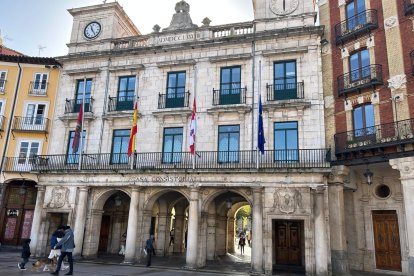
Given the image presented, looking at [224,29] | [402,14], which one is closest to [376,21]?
[402,14]

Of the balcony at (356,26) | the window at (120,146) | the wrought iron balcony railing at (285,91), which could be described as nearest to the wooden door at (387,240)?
the wrought iron balcony railing at (285,91)

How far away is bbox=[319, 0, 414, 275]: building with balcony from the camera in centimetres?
1590

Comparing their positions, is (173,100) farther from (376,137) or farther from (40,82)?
(376,137)

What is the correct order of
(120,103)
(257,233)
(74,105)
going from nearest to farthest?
(257,233), (120,103), (74,105)

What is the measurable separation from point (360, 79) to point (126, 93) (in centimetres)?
1342

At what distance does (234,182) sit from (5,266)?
10819 mm

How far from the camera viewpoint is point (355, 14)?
18.6 metres

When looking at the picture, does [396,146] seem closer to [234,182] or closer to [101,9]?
[234,182]

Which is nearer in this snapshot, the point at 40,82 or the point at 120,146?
the point at 120,146

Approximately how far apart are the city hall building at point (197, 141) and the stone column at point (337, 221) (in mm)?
240

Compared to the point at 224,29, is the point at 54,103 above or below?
below

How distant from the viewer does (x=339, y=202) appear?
54.7ft

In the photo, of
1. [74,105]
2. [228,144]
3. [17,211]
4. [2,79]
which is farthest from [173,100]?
[17,211]

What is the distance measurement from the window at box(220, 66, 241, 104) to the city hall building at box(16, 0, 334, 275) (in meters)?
0.06
